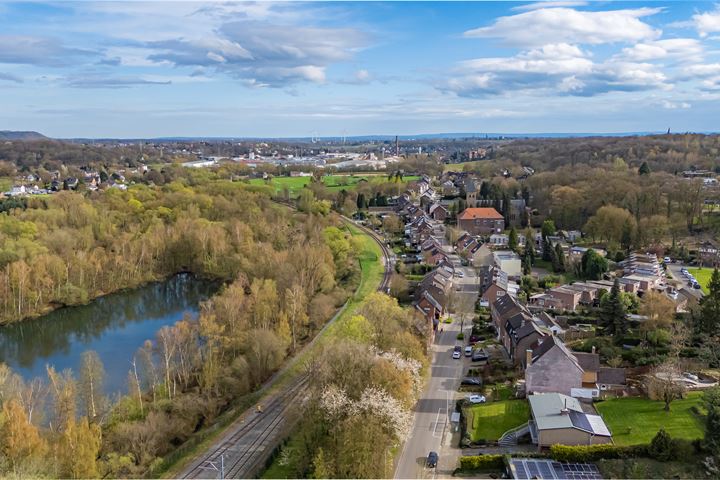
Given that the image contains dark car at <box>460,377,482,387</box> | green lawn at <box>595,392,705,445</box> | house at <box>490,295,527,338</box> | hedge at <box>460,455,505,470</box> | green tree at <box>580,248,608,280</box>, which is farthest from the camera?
green tree at <box>580,248,608,280</box>

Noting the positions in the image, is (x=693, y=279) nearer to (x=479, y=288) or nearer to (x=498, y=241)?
(x=479, y=288)

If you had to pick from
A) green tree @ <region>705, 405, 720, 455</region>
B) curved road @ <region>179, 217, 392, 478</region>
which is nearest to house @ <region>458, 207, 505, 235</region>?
curved road @ <region>179, 217, 392, 478</region>

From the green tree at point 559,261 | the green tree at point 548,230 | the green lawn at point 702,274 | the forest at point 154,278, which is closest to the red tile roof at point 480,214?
the green tree at point 548,230

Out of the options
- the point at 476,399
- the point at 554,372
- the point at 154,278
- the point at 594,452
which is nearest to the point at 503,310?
the point at 554,372

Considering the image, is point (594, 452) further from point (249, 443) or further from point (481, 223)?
point (481, 223)

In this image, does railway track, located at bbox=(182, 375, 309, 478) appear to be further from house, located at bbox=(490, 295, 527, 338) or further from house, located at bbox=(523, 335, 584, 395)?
house, located at bbox=(490, 295, 527, 338)
